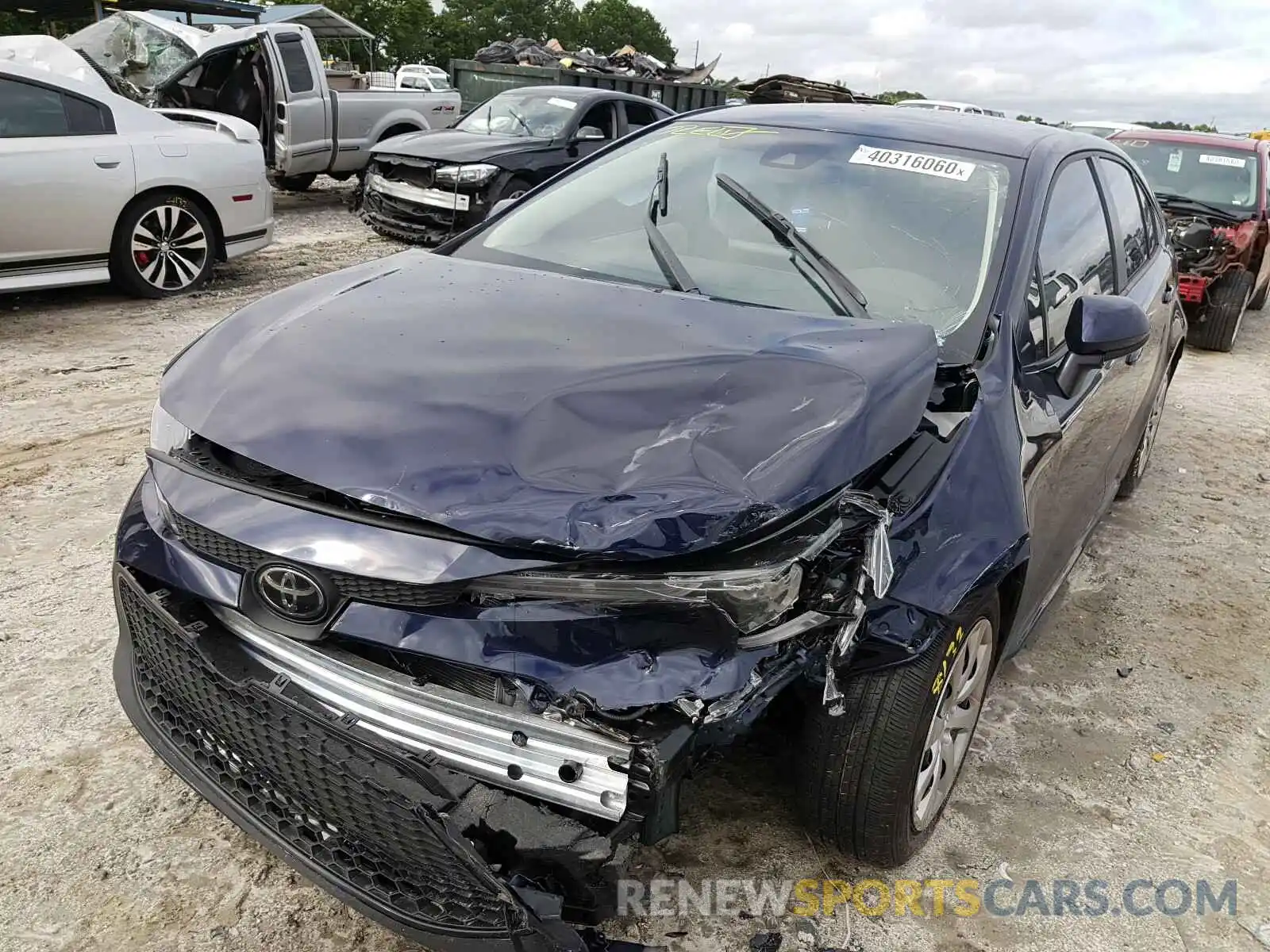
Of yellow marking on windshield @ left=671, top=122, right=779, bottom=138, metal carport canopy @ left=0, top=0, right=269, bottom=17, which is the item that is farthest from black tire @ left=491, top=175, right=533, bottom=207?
metal carport canopy @ left=0, top=0, right=269, bottom=17

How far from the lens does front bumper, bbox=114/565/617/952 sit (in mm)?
1556

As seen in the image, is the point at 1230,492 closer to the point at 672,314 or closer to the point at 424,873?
the point at 672,314

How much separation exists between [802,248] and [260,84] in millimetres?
9806

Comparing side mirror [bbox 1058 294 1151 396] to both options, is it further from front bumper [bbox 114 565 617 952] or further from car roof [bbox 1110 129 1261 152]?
car roof [bbox 1110 129 1261 152]

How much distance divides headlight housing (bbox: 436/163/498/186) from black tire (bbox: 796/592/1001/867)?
7.25 m

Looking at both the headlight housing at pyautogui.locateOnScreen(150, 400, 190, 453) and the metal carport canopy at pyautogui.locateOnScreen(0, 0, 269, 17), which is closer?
the headlight housing at pyautogui.locateOnScreen(150, 400, 190, 453)

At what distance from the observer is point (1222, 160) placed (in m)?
8.86

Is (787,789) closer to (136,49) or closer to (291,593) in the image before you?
(291,593)

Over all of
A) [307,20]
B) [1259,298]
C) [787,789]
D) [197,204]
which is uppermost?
[307,20]

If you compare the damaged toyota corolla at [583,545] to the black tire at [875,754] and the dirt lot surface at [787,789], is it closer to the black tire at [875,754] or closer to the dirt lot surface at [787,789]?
the black tire at [875,754]

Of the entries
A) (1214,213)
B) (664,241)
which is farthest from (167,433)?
(1214,213)

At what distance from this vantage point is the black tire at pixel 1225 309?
8172 mm

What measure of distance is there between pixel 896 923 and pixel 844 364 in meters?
1.29

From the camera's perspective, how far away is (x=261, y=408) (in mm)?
1928
